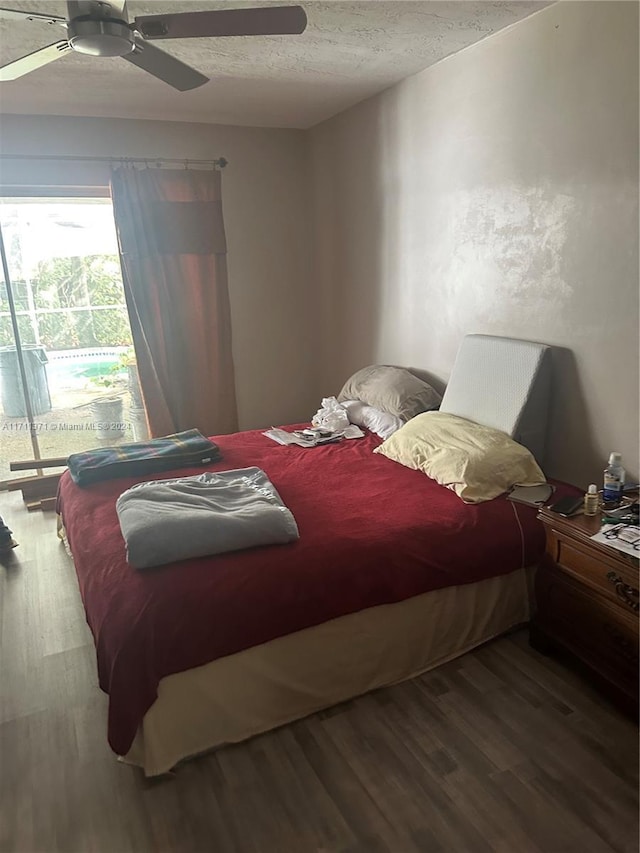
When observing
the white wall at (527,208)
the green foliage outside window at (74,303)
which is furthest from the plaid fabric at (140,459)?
the green foliage outside window at (74,303)

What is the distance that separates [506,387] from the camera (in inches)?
108

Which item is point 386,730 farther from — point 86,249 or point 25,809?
point 86,249

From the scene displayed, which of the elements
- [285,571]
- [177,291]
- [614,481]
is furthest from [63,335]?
[614,481]

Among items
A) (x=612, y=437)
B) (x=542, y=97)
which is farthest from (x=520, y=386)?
(x=542, y=97)

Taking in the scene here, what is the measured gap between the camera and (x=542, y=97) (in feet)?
8.36

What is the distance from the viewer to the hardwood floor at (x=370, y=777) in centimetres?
161

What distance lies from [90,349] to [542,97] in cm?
327

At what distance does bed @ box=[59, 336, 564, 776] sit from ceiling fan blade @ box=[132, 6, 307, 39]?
5.23 feet

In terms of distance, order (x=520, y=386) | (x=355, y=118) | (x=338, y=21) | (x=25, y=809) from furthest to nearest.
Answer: (x=355, y=118), (x=520, y=386), (x=338, y=21), (x=25, y=809)

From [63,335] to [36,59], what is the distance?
2.45 meters

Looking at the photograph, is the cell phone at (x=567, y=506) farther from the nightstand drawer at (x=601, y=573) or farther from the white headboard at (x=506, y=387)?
the white headboard at (x=506, y=387)

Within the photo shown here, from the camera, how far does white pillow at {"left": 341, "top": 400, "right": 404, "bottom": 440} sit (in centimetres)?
333

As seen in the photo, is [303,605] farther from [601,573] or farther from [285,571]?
[601,573]

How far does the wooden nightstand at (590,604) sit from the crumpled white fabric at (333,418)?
155 centimetres
